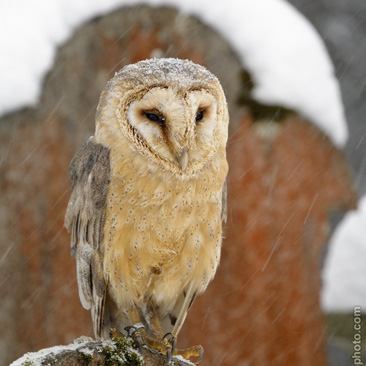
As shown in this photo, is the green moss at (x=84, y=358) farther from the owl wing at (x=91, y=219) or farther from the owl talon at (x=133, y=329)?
the owl wing at (x=91, y=219)

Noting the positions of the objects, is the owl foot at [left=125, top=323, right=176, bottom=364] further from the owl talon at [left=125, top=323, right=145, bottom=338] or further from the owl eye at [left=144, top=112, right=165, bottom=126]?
the owl eye at [left=144, top=112, right=165, bottom=126]

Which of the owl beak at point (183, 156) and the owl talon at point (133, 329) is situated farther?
the owl talon at point (133, 329)

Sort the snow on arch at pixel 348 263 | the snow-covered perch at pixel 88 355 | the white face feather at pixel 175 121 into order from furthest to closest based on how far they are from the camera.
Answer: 1. the snow on arch at pixel 348 263
2. the white face feather at pixel 175 121
3. the snow-covered perch at pixel 88 355

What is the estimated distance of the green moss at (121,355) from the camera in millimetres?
1961

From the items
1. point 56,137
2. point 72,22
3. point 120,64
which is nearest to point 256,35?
point 120,64

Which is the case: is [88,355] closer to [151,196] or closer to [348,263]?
[151,196]

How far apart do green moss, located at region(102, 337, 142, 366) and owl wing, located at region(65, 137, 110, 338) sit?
18.5 inches

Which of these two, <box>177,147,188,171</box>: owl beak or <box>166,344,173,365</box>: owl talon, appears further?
<box>166,344,173,365</box>: owl talon

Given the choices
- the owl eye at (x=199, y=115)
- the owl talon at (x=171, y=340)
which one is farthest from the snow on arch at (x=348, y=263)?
the owl eye at (x=199, y=115)

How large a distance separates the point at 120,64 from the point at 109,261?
75.5 inches

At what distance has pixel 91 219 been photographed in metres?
2.53

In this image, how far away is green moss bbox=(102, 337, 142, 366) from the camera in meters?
1.96

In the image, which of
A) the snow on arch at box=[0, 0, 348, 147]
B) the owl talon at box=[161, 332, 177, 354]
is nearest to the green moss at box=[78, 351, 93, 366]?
the owl talon at box=[161, 332, 177, 354]

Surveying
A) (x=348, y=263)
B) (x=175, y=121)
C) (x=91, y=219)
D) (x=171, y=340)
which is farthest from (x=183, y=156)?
(x=348, y=263)
